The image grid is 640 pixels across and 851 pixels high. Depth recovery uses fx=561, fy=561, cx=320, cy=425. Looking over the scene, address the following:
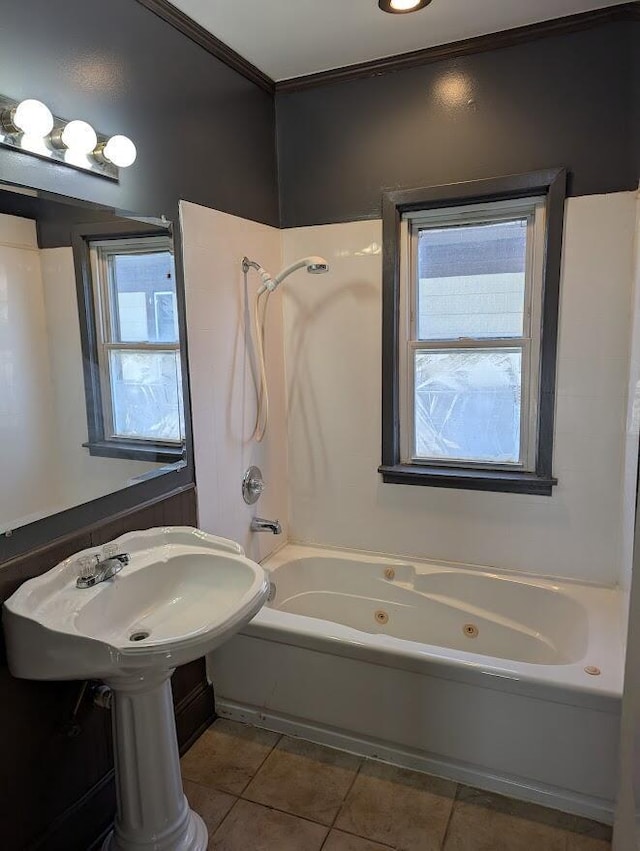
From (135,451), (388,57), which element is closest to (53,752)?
(135,451)

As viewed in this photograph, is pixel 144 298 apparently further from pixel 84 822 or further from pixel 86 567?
pixel 84 822

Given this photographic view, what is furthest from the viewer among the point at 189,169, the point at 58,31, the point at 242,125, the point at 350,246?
the point at 350,246

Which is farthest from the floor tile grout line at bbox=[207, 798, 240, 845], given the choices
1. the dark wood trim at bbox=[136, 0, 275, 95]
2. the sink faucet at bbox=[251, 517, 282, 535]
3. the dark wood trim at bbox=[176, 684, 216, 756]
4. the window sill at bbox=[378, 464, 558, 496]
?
the dark wood trim at bbox=[136, 0, 275, 95]

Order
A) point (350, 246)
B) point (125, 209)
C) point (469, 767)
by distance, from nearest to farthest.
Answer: point (125, 209) < point (469, 767) < point (350, 246)

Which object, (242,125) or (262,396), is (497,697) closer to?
(262,396)

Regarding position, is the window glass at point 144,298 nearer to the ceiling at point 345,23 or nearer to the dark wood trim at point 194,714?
the ceiling at point 345,23

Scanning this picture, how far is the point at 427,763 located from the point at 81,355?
1.79 metres

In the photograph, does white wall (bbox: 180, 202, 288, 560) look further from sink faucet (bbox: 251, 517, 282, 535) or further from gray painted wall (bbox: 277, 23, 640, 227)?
gray painted wall (bbox: 277, 23, 640, 227)

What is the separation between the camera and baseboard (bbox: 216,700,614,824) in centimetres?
178

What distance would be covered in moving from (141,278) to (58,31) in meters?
0.70

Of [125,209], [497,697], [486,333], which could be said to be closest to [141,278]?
[125,209]

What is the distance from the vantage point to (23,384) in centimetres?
152

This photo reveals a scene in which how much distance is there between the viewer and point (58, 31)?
1524mm

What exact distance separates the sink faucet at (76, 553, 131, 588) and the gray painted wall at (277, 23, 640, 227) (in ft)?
5.71
